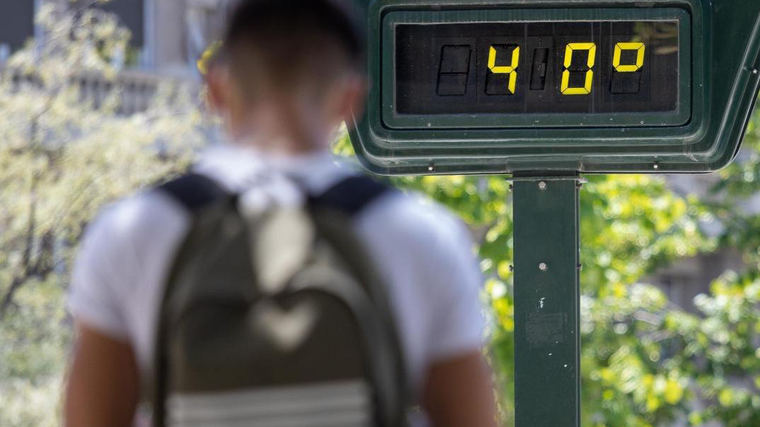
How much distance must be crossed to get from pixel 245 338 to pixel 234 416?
89mm

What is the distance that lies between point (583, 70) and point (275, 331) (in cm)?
262

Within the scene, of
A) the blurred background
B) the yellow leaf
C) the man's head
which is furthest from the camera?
the yellow leaf

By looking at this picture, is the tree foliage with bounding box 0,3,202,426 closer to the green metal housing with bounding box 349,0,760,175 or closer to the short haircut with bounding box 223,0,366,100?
the green metal housing with bounding box 349,0,760,175

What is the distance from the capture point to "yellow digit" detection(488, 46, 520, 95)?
14.4 ft

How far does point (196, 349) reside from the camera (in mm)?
1904

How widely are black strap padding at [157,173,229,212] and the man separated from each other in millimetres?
11

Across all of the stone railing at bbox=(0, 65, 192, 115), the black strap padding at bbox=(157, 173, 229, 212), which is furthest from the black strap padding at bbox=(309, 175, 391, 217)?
the stone railing at bbox=(0, 65, 192, 115)

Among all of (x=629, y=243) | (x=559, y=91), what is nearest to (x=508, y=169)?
(x=559, y=91)

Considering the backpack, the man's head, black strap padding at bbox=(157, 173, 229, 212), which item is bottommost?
the backpack

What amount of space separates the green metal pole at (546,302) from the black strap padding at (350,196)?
94.0 inches

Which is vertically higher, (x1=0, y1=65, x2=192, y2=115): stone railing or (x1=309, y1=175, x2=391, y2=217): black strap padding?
(x1=309, y1=175, x2=391, y2=217): black strap padding

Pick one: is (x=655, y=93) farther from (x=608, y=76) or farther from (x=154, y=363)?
(x=154, y=363)

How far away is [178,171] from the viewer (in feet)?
56.6

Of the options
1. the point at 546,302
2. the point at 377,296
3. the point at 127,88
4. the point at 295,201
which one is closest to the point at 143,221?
the point at 295,201
